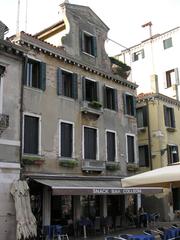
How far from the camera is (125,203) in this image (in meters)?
21.7

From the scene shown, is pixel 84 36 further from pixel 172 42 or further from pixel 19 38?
pixel 172 42

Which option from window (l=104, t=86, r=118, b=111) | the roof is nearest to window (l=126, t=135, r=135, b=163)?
window (l=104, t=86, r=118, b=111)

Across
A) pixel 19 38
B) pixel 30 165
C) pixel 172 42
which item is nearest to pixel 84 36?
pixel 19 38

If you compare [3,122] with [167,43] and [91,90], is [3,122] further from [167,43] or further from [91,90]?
[167,43]

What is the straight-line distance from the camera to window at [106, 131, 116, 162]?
2103 centimetres

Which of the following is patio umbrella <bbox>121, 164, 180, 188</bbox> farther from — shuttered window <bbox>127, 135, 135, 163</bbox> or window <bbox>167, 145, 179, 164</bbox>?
window <bbox>167, 145, 179, 164</bbox>

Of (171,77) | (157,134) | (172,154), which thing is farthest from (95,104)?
(171,77)

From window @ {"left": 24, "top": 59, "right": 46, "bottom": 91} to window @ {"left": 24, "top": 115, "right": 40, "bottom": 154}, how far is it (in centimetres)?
169

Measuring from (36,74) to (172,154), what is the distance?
41.6 feet

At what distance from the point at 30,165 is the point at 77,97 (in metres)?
4.90

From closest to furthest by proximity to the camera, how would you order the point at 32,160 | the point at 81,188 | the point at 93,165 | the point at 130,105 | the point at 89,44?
the point at 81,188
the point at 32,160
the point at 93,165
the point at 89,44
the point at 130,105

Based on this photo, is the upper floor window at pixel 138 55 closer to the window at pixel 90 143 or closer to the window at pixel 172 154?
the window at pixel 172 154

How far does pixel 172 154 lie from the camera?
26500 millimetres

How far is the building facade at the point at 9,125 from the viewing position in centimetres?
1509
